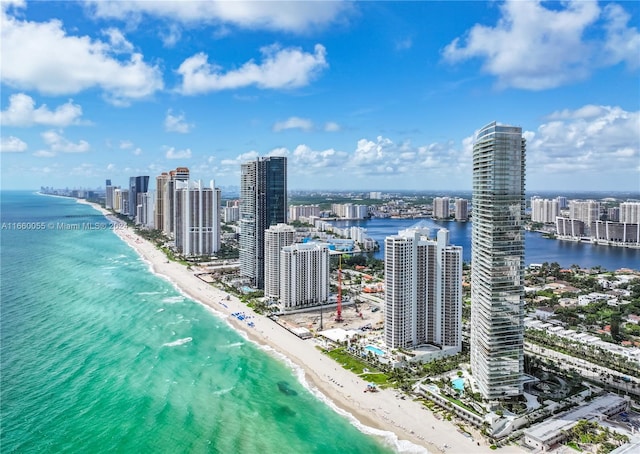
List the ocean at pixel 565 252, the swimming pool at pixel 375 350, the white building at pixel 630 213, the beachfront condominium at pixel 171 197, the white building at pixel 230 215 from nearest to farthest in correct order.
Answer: the swimming pool at pixel 375 350
the ocean at pixel 565 252
the beachfront condominium at pixel 171 197
the white building at pixel 630 213
the white building at pixel 230 215

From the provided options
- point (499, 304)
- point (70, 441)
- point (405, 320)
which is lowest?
point (70, 441)

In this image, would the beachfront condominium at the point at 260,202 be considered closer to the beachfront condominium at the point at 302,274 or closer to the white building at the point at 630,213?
the beachfront condominium at the point at 302,274

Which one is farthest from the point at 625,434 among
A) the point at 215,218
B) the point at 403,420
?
the point at 215,218

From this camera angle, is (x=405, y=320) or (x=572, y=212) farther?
(x=572, y=212)

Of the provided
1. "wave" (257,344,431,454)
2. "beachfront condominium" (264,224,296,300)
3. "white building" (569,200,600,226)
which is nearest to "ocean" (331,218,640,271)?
"white building" (569,200,600,226)

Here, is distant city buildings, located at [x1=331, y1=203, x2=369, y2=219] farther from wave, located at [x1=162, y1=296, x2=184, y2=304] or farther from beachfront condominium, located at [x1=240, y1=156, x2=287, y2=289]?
wave, located at [x1=162, y1=296, x2=184, y2=304]

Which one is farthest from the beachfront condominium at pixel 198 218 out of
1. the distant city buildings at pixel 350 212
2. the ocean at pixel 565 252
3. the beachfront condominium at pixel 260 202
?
the distant city buildings at pixel 350 212

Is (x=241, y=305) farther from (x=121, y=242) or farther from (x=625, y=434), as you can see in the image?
(x=121, y=242)
